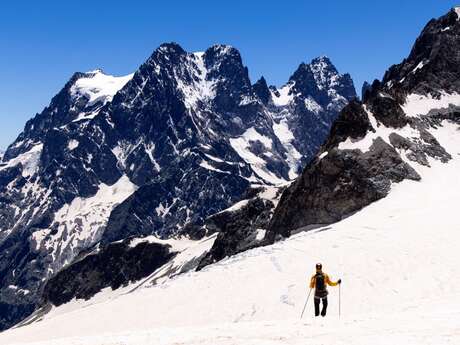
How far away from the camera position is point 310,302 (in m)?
32.8

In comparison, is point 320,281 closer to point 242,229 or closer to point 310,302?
point 310,302

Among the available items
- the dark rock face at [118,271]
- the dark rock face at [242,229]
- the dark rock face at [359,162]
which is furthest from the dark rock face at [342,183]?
the dark rock face at [118,271]

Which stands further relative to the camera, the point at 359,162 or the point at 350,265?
the point at 359,162

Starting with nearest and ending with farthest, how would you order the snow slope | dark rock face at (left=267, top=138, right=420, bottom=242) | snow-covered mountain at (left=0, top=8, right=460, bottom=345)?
the snow slope, snow-covered mountain at (left=0, top=8, right=460, bottom=345), dark rock face at (left=267, top=138, right=420, bottom=242)

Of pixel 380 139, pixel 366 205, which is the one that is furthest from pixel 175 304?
pixel 380 139

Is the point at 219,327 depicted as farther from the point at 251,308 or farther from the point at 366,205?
the point at 366,205

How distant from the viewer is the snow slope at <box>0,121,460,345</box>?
21.6 metres

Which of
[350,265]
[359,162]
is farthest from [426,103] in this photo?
[350,265]

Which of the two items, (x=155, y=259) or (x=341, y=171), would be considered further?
(x=155, y=259)

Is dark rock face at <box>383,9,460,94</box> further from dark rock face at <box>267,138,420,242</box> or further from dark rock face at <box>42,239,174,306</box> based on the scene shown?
dark rock face at <box>42,239,174,306</box>

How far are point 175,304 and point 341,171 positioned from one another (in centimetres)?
3244

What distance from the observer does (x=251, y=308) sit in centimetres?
3366

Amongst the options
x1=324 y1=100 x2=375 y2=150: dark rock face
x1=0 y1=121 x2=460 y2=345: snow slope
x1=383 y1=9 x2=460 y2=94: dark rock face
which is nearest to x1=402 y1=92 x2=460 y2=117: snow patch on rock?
x1=383 y1=9 x2=460 y2=94: dark rock face

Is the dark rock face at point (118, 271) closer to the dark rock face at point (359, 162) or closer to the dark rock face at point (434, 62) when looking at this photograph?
the dark rock face at point (434, 62)
